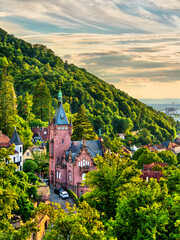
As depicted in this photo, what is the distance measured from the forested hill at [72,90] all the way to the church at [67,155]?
5529 cm

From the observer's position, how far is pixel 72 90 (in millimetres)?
133250

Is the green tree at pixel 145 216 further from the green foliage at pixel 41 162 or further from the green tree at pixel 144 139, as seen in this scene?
the green tree at pixel 144 139

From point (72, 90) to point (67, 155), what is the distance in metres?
77.2

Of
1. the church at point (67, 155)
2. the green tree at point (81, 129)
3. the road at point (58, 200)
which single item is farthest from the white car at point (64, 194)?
the green tree at point (81, 129)

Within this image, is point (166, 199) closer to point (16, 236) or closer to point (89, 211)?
point (89, 211)

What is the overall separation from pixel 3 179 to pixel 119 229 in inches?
395

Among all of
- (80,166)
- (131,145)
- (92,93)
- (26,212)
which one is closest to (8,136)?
(80,166)

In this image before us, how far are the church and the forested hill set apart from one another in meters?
55.3

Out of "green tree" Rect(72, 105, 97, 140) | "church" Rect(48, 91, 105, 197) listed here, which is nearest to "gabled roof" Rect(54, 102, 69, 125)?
"church" Rect(48, 91, 105, 197)

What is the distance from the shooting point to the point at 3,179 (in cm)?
2678

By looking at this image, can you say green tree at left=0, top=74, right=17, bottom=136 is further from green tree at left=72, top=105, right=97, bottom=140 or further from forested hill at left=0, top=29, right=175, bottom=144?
forested hill at left=0, top=29, right=175, bottom=144

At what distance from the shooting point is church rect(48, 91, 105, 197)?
182 feet

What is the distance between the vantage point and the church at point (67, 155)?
5538 cm

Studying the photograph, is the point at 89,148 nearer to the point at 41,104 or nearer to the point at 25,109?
the point at 25,109
